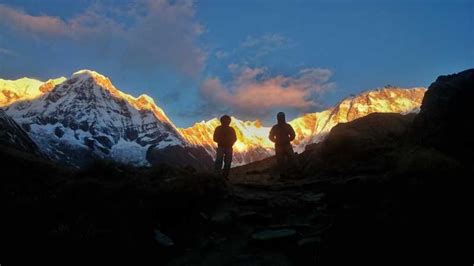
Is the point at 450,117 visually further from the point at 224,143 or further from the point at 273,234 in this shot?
the point at 224,143

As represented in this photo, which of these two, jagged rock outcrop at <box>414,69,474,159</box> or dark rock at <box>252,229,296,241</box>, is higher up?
jagged rock outcrop at <box>414,69,474,159</box>

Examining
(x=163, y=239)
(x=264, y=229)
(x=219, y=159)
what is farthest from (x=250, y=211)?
(x=219, y=159)

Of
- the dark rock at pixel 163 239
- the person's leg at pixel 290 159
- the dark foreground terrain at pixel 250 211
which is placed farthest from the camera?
the person's leg at pixel 290 159

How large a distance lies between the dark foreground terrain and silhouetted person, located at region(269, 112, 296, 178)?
4605mm

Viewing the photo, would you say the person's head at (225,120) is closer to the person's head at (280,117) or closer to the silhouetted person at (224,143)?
the silhouetted person at (224,143)

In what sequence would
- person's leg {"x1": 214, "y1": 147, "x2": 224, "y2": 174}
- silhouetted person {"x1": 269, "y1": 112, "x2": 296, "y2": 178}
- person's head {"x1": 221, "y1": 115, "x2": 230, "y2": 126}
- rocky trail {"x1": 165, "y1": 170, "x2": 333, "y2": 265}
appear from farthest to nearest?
silhouetted person {"x1": 269, "y1": 112, "x2": 296, "y2": 178}, person's head {"x1": 221, "y1": 115, "x2": 230, "y2": 126}, person's leg {"x1": 214, "y1": 147, "x2": 224, "y2": 174}, rocky trail {"x1": 165, "y1": 170, "x2": 333, "y2": 265}

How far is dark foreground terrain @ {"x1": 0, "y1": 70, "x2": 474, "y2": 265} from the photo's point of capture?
31.2ft

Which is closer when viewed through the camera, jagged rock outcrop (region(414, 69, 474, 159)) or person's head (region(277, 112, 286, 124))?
jagged rock outcrop (region(414, 69, 474, 159))

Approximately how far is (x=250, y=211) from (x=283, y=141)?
8.31 metres

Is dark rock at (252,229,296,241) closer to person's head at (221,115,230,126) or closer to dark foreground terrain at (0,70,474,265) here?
dark foreground terrain at (0,70,474,265)

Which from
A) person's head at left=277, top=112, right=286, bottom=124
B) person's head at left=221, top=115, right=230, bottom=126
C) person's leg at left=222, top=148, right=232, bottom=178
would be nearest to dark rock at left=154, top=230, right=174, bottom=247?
person's leg at left=222, top=148, right=232, bottom=178

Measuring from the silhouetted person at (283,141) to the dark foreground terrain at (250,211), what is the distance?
4605 millimetres

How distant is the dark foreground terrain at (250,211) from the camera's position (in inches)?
375

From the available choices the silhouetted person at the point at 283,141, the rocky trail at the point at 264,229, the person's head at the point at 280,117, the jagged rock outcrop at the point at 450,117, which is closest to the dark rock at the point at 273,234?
the rocky trail at the point at 264,229
